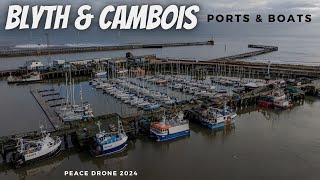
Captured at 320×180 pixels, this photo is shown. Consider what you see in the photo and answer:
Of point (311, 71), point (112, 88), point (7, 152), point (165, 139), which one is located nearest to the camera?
point (7, 152)

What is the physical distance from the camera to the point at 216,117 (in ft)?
93.4

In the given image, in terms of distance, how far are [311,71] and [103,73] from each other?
32750mm

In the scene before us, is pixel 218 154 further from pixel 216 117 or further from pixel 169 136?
pixel 216 117

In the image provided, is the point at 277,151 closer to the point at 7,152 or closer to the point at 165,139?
the point at 165,139

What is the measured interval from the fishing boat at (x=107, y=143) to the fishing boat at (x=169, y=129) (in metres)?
2.79

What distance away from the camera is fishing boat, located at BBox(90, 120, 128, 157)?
75.6 ft

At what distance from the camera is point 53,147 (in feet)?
75.0

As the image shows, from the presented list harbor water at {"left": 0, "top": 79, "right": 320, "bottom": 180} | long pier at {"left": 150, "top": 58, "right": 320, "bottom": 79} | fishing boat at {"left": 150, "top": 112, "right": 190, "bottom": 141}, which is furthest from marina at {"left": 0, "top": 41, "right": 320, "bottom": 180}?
harbor water at {"left": 0, "top": 79, "right": 320, "bottom": 180}

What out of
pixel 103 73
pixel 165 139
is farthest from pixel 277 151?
pixel 103 73

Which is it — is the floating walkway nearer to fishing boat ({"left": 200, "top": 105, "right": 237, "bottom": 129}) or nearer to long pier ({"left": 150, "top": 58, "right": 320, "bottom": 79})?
fishing boat ({"left": 200, "top": 105, "right": 237, "bottom": 129})

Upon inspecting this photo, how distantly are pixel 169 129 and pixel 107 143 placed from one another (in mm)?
5274

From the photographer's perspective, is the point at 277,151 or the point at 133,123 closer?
the point at 277,151

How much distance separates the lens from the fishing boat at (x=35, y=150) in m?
21.8

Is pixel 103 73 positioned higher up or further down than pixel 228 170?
higher up
